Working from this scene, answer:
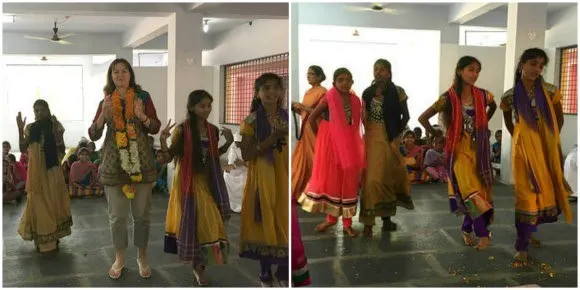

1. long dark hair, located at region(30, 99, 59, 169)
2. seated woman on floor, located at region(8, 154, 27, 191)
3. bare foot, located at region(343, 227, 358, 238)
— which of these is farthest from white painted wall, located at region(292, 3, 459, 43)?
seated woman on floor, located at region(8, 154, 27, 191)

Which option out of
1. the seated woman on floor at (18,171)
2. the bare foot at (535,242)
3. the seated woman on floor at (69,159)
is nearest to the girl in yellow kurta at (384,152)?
the bare foot at (535,242)

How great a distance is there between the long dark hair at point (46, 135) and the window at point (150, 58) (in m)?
0.45

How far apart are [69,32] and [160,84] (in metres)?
0.48

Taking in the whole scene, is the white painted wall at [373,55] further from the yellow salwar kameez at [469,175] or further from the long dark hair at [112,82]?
the long dark hair at [112,82]

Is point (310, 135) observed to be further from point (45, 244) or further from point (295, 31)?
point (45, 244)

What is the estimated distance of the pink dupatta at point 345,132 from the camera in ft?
7.40

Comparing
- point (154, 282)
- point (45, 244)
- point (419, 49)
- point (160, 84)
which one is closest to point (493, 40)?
point (419, 49)

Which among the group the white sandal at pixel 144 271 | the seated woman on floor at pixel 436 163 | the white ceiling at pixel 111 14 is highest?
the white ceiling at pixel 111 14

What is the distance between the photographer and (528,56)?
2.31 m

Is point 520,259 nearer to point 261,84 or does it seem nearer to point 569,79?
point 569,79

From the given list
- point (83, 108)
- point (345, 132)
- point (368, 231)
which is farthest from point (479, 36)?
point (83, 108)

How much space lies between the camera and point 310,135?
2277 mm

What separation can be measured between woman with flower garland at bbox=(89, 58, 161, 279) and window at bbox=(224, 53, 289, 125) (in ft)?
1.05

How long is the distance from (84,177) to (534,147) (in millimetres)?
2040
